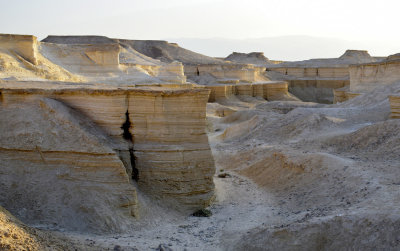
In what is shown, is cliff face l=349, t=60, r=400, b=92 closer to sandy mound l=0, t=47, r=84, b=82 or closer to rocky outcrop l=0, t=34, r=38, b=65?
sandy mound l=0, t=47, r=84, b=82

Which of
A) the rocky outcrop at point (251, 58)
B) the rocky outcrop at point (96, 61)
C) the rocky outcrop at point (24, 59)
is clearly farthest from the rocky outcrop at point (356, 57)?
the rocky outcrop at point (24, 59)

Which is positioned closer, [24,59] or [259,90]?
[24,59]

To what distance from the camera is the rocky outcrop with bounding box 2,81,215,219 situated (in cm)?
838

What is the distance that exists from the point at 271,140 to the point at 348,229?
8538 millimetres

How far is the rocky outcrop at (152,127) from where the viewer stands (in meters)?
8.38

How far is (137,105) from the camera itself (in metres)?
8.52

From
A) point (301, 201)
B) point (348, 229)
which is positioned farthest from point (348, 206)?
point (301, 201)

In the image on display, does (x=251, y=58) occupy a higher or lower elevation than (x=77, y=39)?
lower

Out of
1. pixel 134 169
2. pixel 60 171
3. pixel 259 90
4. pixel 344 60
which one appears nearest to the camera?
pixel 60 171

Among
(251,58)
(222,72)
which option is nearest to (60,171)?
(222,72)

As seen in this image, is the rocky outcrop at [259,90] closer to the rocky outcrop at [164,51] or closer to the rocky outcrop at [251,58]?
the rocky outcrop at [164,51]

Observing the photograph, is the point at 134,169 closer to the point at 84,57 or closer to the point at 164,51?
the point at 84,57

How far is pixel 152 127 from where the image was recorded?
8586 mm

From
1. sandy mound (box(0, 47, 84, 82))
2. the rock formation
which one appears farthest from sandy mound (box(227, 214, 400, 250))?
the rock formation
